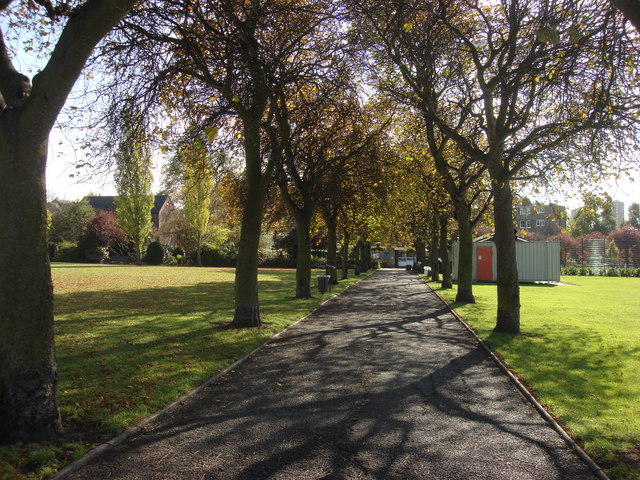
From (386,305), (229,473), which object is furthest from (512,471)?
(386,305)

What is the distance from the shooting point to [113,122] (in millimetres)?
8992

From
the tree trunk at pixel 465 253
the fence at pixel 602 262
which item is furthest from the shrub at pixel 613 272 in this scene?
the tree trunk at pixel 465 253

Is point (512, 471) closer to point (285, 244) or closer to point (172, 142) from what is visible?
point (172, 142)

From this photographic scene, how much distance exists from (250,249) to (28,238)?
7.47 m

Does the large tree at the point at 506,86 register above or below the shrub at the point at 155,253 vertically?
above

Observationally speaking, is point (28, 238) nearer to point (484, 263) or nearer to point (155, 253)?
point (484, 263)

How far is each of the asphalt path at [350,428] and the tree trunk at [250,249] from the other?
3.05 m

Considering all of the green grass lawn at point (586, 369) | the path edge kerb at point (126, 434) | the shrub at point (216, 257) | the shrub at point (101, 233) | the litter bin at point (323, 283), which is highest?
the shrub at point (101, 233)

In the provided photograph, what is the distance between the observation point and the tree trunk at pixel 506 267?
36.4 ft

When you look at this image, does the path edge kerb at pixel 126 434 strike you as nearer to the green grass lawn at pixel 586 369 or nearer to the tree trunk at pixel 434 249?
the green grass lawn at pixel 586 369

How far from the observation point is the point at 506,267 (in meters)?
11.3

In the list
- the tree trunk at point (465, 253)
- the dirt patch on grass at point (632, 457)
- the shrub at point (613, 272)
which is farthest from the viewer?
the shrub at point (613, 272)

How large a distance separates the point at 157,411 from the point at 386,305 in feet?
42.2

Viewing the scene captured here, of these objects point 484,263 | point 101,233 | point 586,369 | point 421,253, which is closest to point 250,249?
point 586,369
